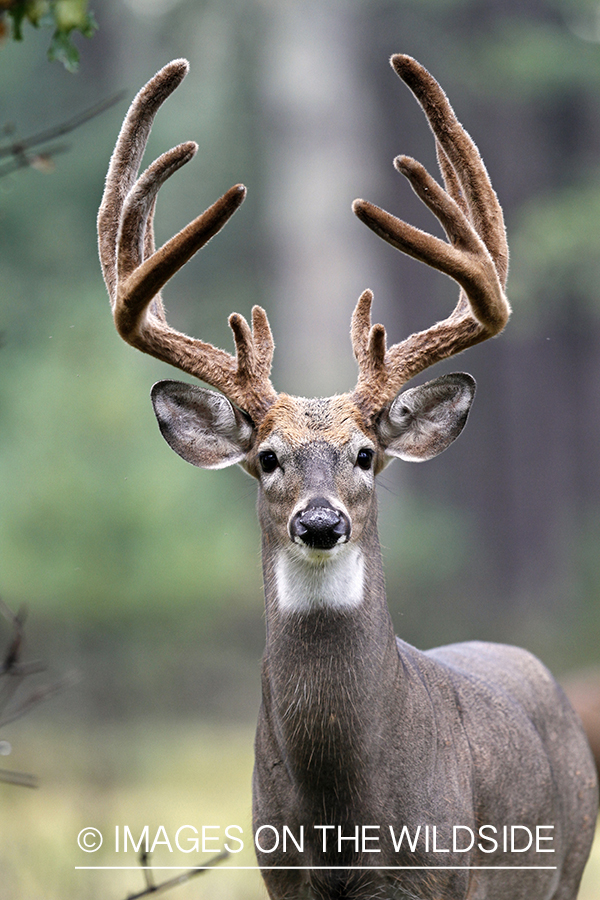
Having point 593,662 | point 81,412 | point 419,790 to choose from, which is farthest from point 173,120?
point 419,790

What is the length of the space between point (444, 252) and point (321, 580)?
1149mm

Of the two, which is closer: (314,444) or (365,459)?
(314,444)

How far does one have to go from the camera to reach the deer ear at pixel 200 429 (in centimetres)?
437

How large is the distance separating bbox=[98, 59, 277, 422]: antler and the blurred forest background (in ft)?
9.63

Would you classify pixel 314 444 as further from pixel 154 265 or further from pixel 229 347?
Result: pixel 229 347

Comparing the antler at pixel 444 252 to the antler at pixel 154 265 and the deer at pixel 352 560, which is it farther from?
the antler at pixel 154 265

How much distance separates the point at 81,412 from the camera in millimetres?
11195

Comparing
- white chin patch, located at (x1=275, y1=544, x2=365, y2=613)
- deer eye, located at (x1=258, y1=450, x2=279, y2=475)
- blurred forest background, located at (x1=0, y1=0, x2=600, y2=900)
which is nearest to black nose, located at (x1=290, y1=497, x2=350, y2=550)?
white chin patch, located at (x1=275, y1=544, x2=365, y2=613)

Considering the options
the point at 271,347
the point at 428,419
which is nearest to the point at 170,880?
the point at 428,419

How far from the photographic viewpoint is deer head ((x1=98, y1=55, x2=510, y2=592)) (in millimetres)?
4070

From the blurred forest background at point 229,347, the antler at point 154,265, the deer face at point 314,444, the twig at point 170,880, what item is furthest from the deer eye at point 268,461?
the blurred forest background at point 229,347

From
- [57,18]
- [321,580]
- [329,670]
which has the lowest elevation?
[329,670]

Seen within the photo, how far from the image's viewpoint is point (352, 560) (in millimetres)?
4000

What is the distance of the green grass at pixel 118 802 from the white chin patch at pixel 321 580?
3.85 ft
